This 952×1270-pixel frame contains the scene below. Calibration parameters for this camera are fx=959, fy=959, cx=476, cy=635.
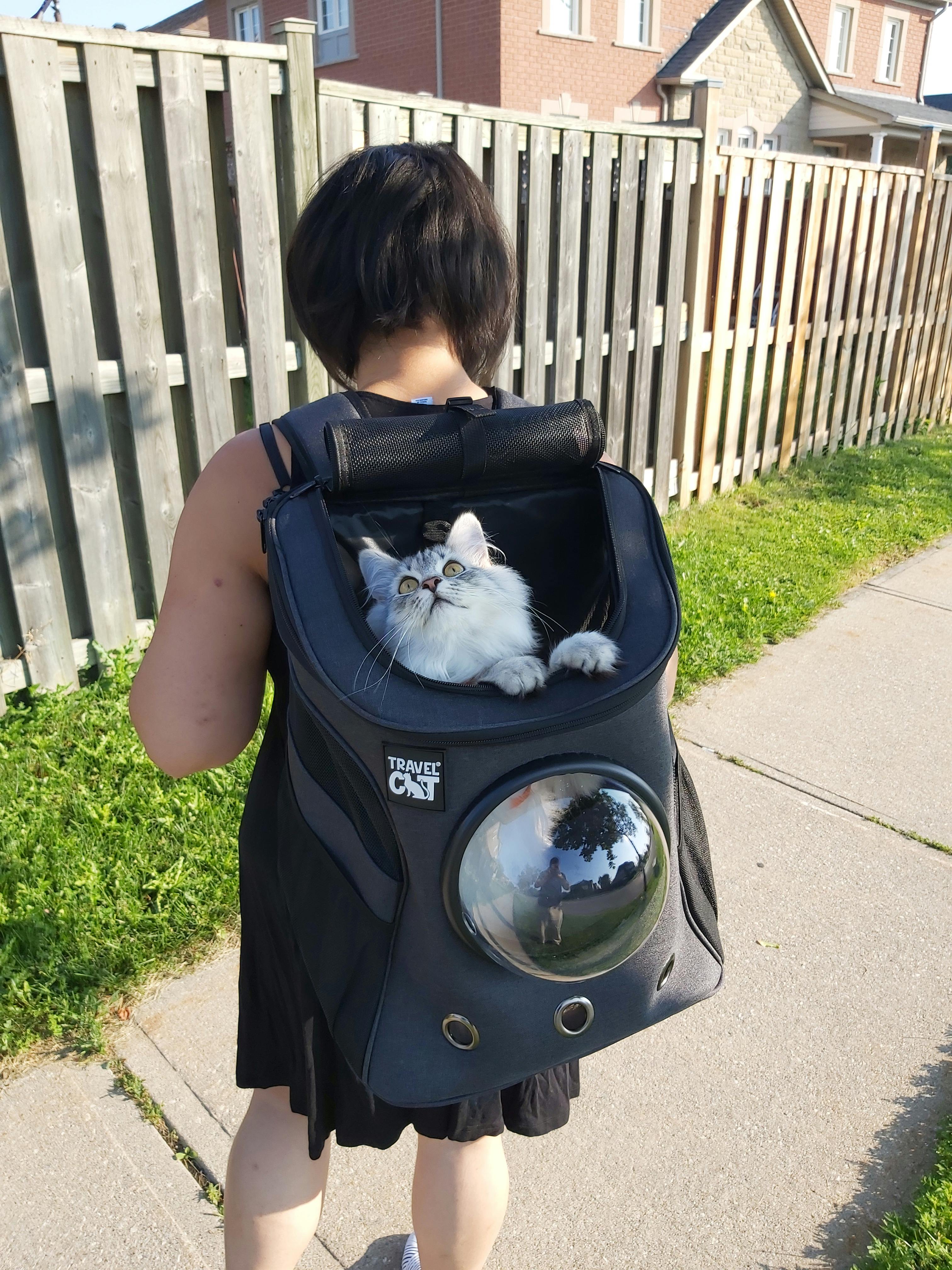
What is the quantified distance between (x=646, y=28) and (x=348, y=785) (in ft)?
79.7

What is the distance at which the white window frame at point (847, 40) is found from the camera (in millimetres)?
25500

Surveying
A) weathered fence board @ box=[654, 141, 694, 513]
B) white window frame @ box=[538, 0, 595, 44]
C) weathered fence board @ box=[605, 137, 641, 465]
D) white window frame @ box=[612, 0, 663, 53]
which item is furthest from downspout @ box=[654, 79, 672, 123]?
weathered fence board @ box=[605, 137, 641, 465]

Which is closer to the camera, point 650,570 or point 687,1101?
point 650,570

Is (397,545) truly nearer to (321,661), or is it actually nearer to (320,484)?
(320,484)

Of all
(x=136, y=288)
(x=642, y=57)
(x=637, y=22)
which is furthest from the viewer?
(x=637, y=22)

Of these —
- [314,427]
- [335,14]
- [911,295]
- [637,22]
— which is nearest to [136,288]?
[314,427]

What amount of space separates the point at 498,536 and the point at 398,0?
2312 cm

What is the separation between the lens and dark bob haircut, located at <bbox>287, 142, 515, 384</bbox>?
1.38m

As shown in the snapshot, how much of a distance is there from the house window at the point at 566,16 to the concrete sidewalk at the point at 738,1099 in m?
20.1

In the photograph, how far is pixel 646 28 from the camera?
21.0 metres

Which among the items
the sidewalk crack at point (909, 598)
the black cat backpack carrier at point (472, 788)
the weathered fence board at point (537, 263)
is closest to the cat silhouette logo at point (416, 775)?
the black cat backpack carrier at point (472, 788)

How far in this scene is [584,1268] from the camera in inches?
77.7

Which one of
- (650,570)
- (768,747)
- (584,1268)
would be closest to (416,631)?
(650,570)

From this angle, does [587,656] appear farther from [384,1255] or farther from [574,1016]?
[384,1255]
